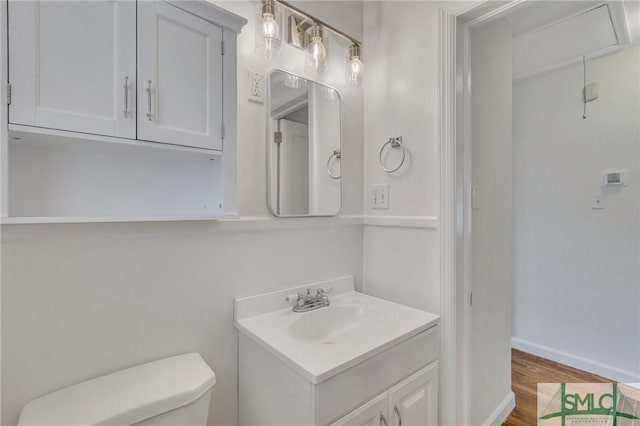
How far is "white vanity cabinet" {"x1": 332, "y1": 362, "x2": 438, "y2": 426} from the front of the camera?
0.94m

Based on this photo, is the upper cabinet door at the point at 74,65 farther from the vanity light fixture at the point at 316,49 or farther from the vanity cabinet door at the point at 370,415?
the vanity cabinet door at the point at 370,415

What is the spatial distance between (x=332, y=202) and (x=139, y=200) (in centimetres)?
86

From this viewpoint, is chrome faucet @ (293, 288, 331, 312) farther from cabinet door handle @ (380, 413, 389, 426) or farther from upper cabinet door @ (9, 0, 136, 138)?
upper cabinet door @ (9, 0, 136, 138)

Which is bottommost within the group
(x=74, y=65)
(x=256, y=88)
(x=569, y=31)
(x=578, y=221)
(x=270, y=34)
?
(x=578, y=221)

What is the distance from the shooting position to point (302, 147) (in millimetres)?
1401

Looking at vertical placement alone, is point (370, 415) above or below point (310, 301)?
below

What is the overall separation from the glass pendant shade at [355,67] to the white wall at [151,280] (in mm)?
90

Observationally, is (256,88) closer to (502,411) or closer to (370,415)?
(370,415)

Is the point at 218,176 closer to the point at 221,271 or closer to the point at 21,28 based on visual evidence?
the point at 221,271

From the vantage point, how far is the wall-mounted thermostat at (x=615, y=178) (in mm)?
2080

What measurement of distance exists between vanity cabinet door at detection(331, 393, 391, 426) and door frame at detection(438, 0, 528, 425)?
1.54ft

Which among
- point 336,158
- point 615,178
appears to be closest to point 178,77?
point 336,158

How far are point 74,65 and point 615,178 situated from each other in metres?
3.07

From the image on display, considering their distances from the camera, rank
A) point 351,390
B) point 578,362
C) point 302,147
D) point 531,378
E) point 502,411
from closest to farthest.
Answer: point 351,390, point 302,147, point 502,411, point 531,378, point 578,362
